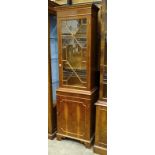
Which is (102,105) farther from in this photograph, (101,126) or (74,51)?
(74,51)

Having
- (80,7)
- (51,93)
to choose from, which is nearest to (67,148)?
(51,93)

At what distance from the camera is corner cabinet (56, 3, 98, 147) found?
228cm

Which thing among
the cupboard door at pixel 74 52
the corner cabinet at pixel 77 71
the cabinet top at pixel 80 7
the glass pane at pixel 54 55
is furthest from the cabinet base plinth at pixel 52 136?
the cabinet top at pixel 80 7

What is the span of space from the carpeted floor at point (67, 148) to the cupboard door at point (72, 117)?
139 millimetres

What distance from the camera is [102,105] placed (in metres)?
2.15

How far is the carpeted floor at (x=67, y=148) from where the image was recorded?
2.29 m

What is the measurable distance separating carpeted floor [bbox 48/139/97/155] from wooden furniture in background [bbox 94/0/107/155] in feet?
0.56

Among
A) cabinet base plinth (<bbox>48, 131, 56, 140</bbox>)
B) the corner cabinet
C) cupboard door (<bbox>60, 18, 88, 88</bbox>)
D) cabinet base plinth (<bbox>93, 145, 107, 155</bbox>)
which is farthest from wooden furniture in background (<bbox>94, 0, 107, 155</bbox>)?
cabinet base plinth (<bbox>48, 131, 56, 140</bbox>)

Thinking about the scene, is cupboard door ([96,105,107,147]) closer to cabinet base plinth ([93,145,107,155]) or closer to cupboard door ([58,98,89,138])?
cabinet base plinth ([93,145,107,155])
